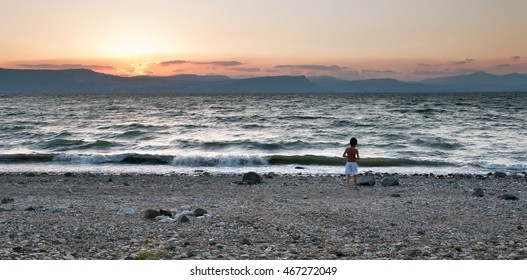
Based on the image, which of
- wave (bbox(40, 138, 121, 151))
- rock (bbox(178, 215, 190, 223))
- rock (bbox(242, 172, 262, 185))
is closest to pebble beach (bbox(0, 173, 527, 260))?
rock (bbox(178, 215, 190, 223))

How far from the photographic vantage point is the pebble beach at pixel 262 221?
731 cm

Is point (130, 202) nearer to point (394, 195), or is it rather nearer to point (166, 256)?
→ point (166, 256)

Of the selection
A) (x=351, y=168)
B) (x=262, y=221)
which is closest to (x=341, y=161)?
(x=351, y=168)

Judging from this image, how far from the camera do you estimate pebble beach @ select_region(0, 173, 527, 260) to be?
24.0 ft

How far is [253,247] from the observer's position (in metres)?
7.59

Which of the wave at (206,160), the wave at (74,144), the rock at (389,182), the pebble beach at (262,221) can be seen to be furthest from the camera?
the wave at (74,144)

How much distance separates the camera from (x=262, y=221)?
31.8 ft

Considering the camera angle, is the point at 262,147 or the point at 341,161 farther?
the point at 262,147

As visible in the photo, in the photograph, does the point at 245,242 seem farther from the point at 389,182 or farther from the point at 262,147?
the point at 262,147

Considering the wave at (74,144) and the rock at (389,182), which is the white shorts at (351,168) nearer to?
the rock at (389,182)

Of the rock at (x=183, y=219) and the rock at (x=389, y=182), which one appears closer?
the rock at (x=183, y=219)

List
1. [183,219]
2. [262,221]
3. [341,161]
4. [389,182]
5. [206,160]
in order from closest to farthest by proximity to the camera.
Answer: [183,219] → [262,221] → [389,182] → [206,160] → [341,161]

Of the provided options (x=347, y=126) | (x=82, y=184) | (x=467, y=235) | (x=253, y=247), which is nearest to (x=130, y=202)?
(x=82, y=184)

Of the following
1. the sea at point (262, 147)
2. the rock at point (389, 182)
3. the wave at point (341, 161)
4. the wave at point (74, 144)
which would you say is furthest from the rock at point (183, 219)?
the wave at point (74, 144)
